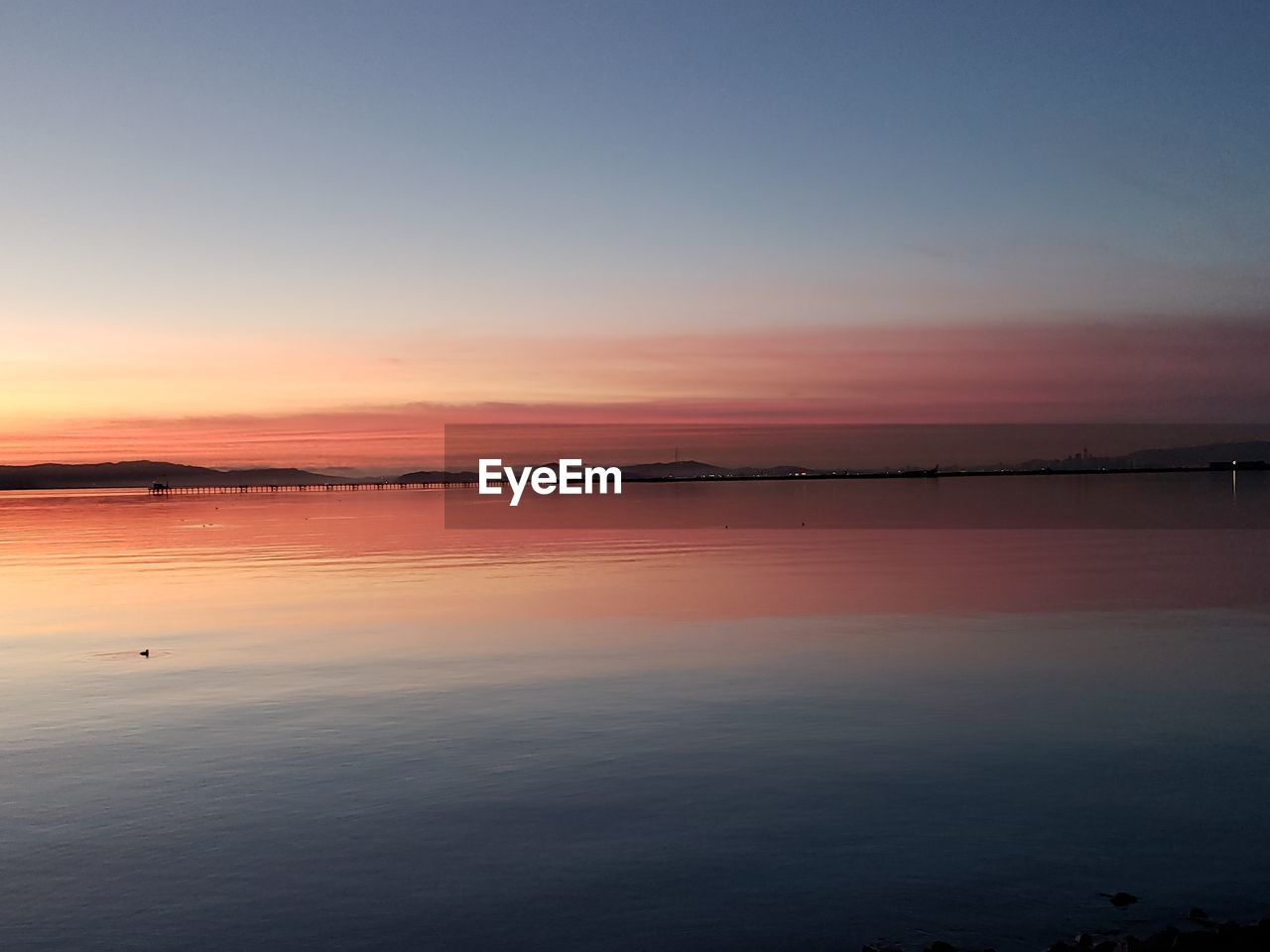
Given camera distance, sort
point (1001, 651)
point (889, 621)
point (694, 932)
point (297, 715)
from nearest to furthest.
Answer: point (694, 932) < point (297, 715) < point (1001, 651) < point (889, 621)

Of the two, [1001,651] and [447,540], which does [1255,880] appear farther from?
[447,540]

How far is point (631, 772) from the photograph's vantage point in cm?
1791

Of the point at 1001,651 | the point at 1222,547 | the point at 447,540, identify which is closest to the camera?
the point at 1001,651

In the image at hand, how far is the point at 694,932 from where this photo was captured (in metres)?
12.0

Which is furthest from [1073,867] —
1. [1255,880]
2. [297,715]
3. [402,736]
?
[297,715]

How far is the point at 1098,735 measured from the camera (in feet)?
65.4

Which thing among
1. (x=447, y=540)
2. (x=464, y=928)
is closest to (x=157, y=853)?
(x=464, y=928)

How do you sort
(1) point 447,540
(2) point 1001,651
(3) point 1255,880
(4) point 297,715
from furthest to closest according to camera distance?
(1) point 447,540 → (2) point 1001,651 → (4) point 297,715 → (3) point 1255,880

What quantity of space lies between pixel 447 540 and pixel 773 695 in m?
57.9

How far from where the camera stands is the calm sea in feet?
41.4

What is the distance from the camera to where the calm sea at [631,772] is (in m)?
12.6

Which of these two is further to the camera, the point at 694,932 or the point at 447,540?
the point at 447,540

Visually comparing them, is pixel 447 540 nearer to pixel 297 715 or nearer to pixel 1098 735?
pixel 297 715

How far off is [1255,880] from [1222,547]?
5448cm
